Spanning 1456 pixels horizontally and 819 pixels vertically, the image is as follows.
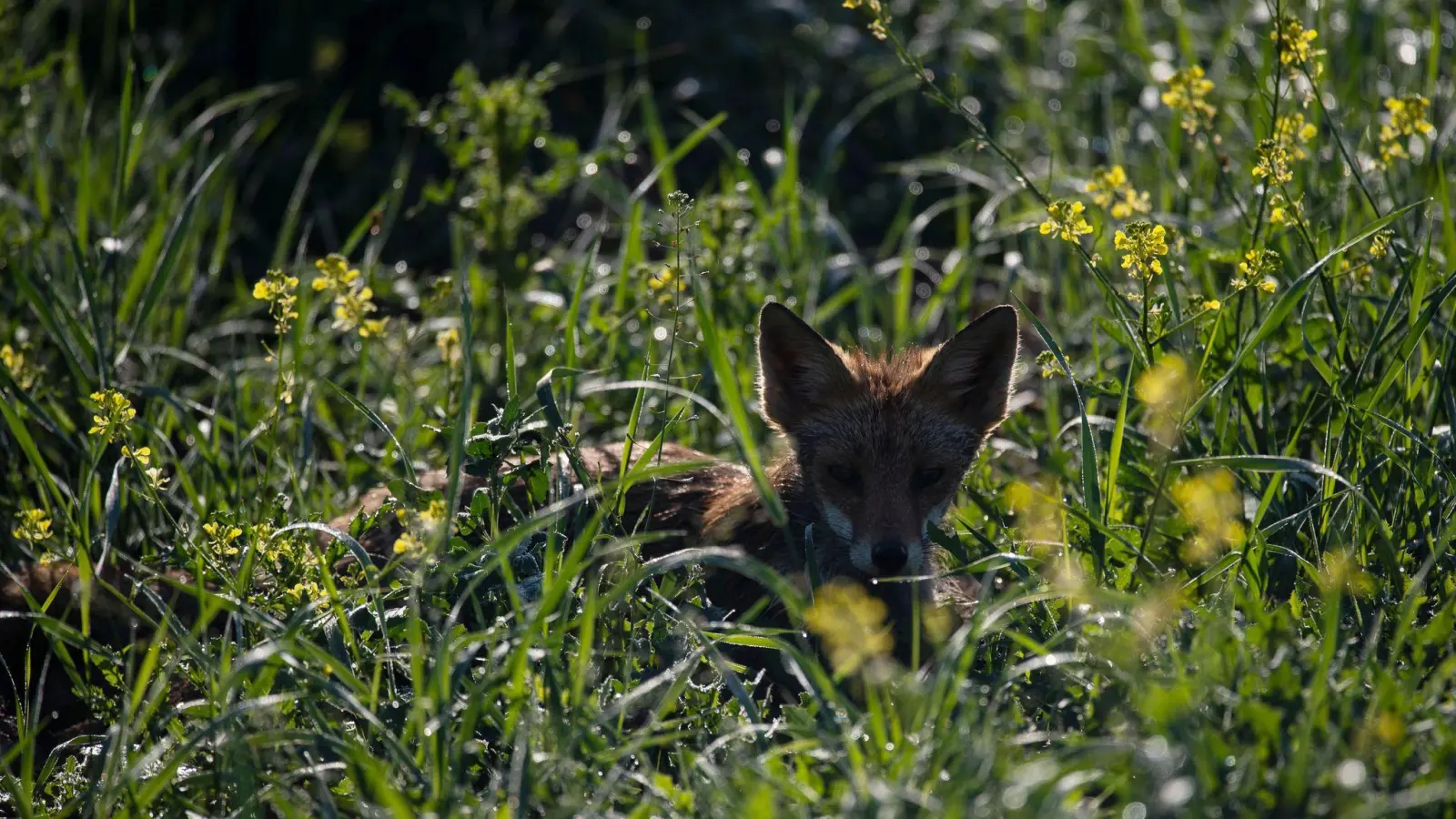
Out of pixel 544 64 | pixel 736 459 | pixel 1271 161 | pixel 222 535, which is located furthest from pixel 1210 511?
pixel 544 64

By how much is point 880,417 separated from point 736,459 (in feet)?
1.89

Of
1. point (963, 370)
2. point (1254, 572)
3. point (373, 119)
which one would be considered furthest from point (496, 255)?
point (1254, 572)

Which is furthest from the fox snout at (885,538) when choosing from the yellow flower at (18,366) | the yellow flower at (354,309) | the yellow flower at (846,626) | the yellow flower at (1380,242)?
the yellow flower at (18,366)

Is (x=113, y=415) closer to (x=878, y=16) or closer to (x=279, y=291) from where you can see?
(x=279, y=291)

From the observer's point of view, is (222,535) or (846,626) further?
(222,535)

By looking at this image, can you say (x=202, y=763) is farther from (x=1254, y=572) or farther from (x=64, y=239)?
(x=64, y=239)

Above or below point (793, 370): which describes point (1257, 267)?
above

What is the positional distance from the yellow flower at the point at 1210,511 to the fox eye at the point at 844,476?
1062 millimetres

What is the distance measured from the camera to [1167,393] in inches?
124

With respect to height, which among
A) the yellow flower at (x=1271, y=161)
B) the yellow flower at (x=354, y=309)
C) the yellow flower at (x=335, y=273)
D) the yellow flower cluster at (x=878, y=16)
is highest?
the yellow flower cluster at (x=878, y=16)

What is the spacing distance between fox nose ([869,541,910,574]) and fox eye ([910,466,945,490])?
0.36 metres

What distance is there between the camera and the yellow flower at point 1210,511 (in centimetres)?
303

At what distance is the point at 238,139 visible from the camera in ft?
18.2

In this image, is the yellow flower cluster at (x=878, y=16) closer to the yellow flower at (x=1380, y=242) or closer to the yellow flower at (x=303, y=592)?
the yellow flower at (x=1380, y=242)
